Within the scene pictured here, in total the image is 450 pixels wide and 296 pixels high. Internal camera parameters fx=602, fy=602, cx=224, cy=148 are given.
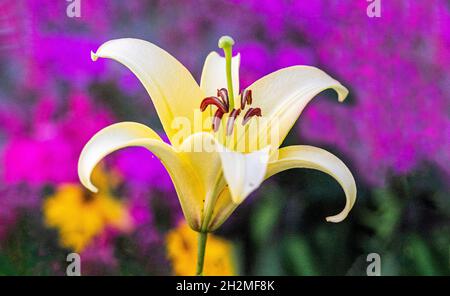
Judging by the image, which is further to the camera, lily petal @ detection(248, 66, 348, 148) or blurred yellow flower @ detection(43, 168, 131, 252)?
blurred yellow flower @ detection(43, 168, 131, 252)

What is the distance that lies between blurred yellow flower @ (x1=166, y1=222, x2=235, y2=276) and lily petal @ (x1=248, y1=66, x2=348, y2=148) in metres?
0.24

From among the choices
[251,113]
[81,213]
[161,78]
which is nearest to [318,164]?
[251,113]

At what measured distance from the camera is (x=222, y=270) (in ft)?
2.88

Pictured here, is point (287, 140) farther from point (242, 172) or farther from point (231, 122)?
point (242, 172)

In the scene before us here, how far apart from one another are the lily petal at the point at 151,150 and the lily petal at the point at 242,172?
8cm

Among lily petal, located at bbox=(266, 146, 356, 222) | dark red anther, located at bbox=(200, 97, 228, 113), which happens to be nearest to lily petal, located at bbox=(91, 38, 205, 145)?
dark red anther, located at bbox=(200, 97, 228, 113)

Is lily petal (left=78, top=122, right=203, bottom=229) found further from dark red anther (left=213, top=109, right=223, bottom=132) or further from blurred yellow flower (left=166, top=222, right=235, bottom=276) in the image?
blurred yellow flower (left=166, top=222, right=235, bottom=276)

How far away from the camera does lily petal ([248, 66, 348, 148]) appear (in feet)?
2.28

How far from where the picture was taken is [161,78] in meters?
0.69

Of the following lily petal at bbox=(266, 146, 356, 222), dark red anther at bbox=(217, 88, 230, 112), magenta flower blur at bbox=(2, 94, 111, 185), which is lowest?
lily petal at bbox=(266, 146, 356, 222)

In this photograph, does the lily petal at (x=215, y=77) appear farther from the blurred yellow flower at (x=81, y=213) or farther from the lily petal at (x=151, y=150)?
the blurred yellow flower at (x=81, y=213)

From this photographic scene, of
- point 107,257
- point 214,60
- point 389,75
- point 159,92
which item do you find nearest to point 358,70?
point 389,75

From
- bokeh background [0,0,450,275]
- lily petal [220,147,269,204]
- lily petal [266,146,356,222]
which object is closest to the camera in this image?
lily petal [220,147,269,204]

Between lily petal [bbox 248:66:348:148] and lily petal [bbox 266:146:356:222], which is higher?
lily petal [bbox 248:66:348:148]
